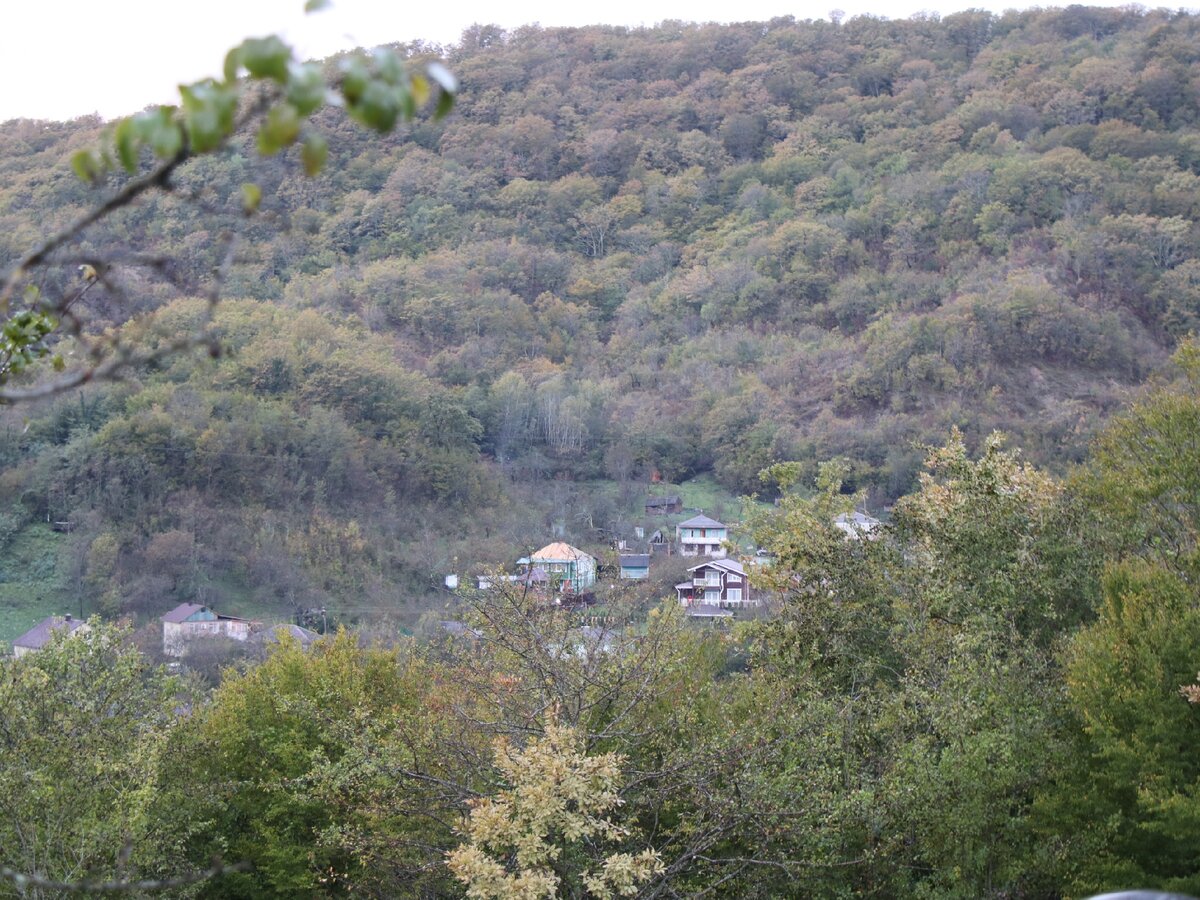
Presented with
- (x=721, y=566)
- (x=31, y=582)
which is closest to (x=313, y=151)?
(x=721, y=566)

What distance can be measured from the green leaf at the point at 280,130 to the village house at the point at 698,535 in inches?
1588

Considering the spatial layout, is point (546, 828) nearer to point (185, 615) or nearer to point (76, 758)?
point (76, 758)

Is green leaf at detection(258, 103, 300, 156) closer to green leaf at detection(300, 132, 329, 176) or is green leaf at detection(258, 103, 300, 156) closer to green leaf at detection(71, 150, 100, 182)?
green leaf at detection(300, 132, 329, 176)

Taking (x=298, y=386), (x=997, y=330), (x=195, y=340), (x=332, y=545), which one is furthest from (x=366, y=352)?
(x=195, y=340)

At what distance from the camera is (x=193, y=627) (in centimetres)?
3281

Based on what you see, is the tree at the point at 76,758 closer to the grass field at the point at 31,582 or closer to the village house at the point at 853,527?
the village house at the point at 853,527

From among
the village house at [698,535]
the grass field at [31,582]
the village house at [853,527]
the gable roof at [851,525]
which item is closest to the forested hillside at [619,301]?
the grass field at [31,582]

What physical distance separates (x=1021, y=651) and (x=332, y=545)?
3522 cm

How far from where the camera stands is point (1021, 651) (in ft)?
37.4

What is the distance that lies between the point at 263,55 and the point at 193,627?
3383 centimetres

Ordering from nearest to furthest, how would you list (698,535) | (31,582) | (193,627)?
1. (193,627)
2. (31,582)
3. (698,535)

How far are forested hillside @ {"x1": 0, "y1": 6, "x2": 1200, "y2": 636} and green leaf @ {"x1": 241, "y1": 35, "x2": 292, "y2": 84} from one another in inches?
1131

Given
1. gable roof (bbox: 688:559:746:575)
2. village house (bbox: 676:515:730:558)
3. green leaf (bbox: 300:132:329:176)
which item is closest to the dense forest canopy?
green leaf (bbox: 300:132:329:176)

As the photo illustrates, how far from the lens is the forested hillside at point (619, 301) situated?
1658 inches
